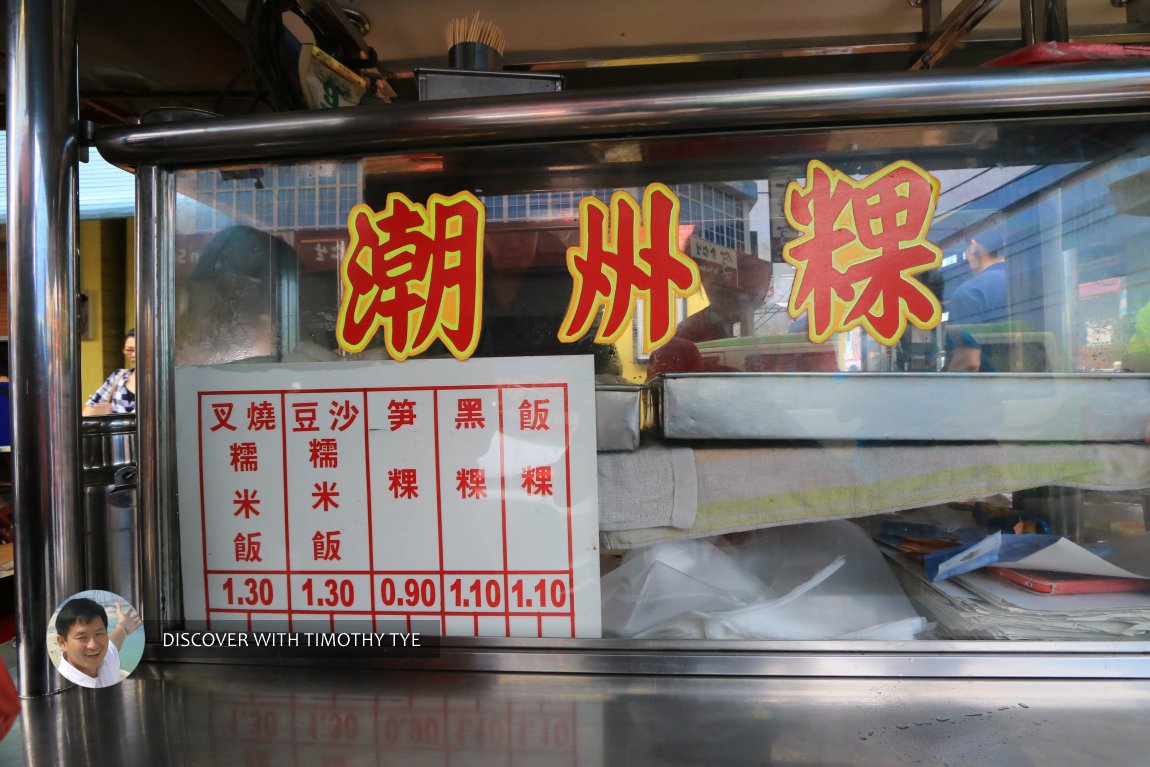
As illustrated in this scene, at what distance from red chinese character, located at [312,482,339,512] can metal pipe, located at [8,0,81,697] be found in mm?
321

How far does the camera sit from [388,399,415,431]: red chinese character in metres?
0.93

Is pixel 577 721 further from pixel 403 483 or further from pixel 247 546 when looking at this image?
pixel 247 546

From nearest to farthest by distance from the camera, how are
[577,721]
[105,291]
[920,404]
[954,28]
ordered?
[577,721], [920,404], [954,28], [105,291]

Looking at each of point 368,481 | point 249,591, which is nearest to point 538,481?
point 368,481

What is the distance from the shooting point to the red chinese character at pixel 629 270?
2.99ft

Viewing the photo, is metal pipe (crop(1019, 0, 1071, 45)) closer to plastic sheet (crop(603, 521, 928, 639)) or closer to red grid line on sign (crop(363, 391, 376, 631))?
plastic sheet (crop(603, 521, 928, 639))

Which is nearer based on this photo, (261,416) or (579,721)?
(579,721)

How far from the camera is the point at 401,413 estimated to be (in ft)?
3.07

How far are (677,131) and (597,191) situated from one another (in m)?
0.14

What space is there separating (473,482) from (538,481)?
0.10 meters

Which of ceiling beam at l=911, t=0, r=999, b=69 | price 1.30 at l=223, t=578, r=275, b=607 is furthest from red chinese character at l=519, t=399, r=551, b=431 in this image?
ceiling beam at l=911, t=0, r=999, b=69

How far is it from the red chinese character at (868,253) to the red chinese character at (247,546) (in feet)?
2.88

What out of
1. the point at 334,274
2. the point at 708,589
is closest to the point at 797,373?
the point at 708,589

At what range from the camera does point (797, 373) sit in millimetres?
925
